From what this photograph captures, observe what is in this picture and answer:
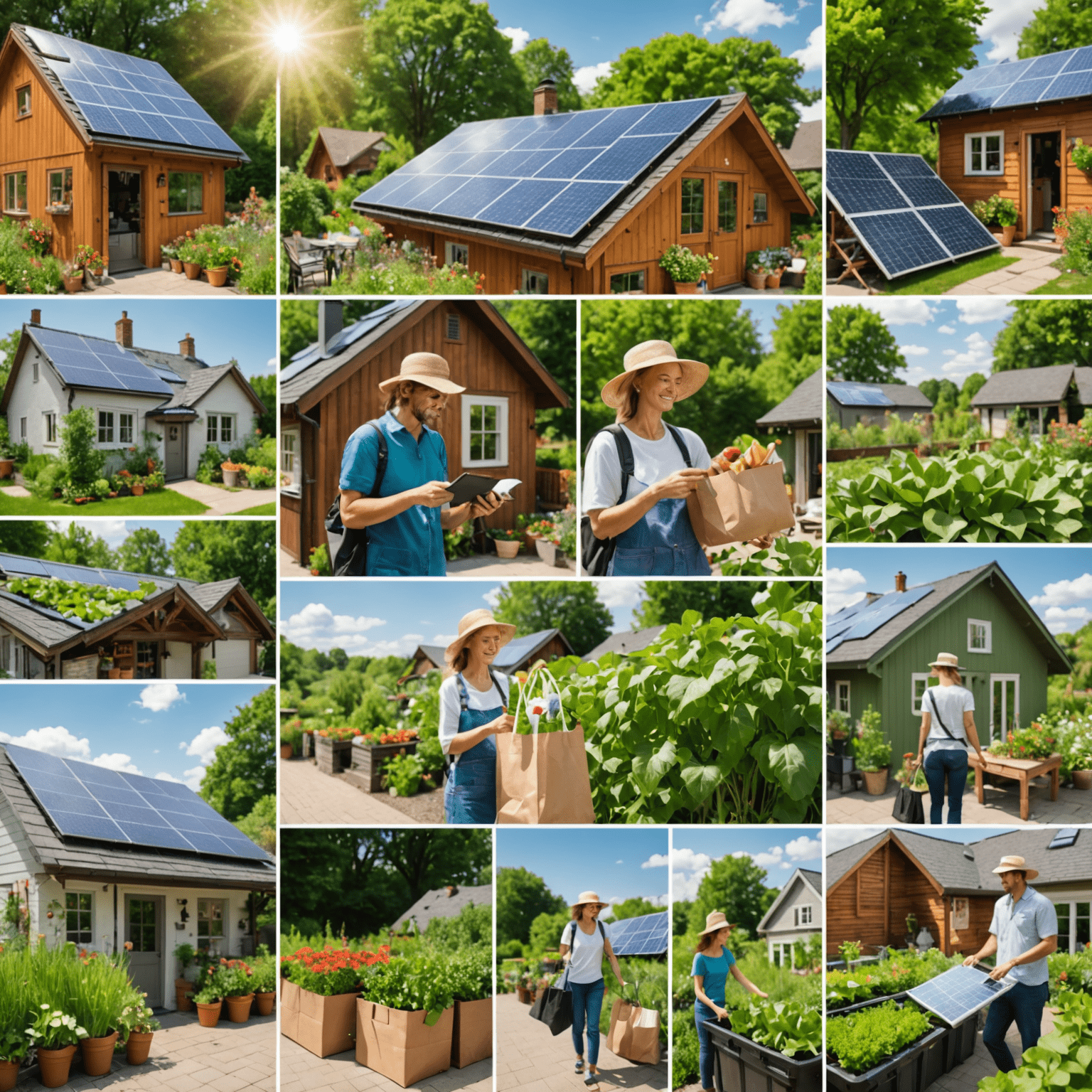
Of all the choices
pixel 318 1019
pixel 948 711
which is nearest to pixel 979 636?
pixel 948 711

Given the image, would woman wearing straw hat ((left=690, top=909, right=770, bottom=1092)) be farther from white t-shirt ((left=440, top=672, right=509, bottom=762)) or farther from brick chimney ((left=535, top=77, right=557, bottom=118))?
brick chimney ((left=535, top=77, right=557, bottom=118))

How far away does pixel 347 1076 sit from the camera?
421cm

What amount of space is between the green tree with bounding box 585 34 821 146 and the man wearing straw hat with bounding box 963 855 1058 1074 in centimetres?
351

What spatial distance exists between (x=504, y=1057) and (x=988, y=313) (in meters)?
4.11

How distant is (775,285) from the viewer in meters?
4.11

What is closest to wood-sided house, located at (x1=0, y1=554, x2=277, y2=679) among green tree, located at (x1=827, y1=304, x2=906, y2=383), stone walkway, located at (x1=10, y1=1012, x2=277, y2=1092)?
stone walkway, located at (x1=10, y1=1012, x2=277, y2=1092)

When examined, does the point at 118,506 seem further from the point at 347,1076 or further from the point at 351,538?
the point at 347,1076

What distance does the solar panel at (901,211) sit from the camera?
160 inches

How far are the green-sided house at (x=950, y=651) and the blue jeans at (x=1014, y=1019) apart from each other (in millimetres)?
1130

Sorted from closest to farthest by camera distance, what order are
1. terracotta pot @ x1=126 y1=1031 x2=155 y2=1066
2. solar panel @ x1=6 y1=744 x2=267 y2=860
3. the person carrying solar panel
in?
the person carrying solar panel, terracotta pot @ x1=126 y1=1031 x2=155 y2=1066, solar panel @ x1=6 y1=744 x2=267 y2=860

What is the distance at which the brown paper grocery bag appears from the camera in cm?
350

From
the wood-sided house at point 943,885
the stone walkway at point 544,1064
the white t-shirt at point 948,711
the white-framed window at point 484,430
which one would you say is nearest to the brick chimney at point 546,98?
the white-framed window at point 484,430

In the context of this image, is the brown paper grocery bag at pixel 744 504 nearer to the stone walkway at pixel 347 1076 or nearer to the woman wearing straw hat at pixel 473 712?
the woman wearing straw hat at pixel 473 712

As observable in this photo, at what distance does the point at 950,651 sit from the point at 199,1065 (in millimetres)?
4098
